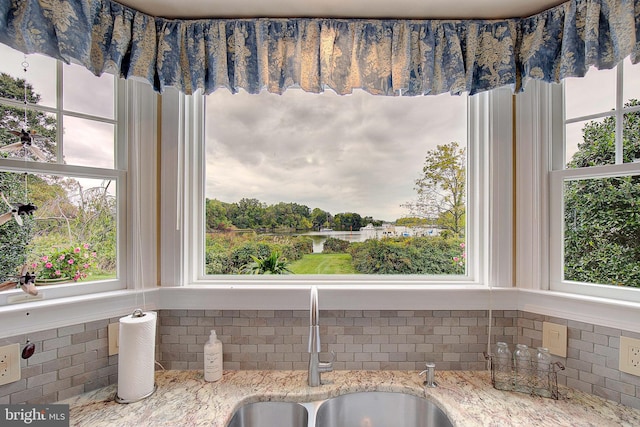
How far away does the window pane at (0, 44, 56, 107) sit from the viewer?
1044mm

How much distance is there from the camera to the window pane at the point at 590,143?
115 centimetres

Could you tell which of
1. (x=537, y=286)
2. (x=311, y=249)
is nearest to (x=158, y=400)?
(x=311, y=249)

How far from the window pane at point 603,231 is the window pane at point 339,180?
1.37ft

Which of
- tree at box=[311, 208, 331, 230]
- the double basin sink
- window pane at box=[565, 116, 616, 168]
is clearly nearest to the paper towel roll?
the double basin sink

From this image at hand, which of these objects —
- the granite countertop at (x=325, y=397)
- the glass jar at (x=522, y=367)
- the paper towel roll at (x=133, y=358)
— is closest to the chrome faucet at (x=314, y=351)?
the granite countertop at (x=325, y=397)

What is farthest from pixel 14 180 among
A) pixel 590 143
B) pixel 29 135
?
pixel 590 143

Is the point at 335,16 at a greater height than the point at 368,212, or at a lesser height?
greater

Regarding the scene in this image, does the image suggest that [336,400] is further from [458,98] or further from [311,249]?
[458,98]

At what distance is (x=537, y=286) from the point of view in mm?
1239

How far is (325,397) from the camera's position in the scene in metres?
1.12

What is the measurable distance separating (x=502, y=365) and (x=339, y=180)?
1068mm

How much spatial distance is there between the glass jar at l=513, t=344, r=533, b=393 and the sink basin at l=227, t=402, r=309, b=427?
0.87 m

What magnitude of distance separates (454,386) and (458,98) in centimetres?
131

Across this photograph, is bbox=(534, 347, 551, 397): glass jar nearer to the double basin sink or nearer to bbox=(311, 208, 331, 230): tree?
the double basin sink
